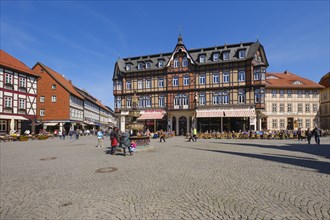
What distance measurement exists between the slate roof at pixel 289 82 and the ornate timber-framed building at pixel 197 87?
10.4 meters

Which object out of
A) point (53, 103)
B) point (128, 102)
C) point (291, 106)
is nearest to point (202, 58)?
point (128, 102)

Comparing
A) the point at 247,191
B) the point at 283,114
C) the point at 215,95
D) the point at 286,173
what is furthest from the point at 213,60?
the point at 247,191

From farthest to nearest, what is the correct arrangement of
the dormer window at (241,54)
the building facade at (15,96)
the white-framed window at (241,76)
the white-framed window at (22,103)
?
1. the white-framed window at (22,103)
2. the dormer window at (241,54)
3. the white-framed window at (241,76)
4. the building facade at (15,96)

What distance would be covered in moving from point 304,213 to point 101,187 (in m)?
5.18

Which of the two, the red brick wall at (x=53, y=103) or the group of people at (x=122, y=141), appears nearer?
the group of people at (x=122, y=141)

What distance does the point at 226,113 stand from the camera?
32906mm

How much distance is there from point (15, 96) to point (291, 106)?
5137cm

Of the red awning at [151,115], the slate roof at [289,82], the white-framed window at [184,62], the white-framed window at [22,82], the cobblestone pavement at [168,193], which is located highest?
the white-framed window at [184,62]

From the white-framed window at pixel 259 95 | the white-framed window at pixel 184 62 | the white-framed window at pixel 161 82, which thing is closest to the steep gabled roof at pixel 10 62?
the white-framed window at pixel 161 82

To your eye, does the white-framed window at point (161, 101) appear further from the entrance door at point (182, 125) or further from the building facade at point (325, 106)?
the building facade at point (325, 106)

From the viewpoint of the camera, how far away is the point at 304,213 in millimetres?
4250

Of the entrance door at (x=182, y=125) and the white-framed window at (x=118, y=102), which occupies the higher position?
the white-framed window at (x=118, y=102)

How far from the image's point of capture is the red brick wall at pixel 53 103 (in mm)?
39938

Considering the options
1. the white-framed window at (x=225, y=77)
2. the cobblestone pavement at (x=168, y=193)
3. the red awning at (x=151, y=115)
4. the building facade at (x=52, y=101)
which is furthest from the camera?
the building facade at (x=52, y=101)
